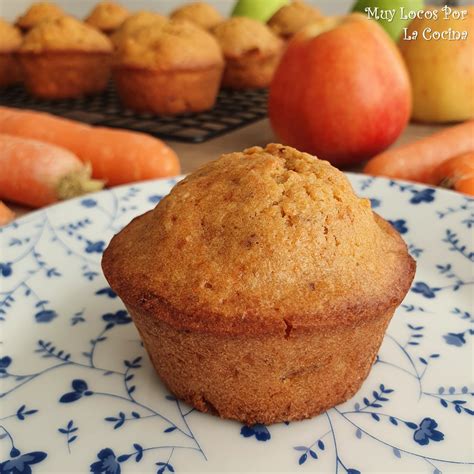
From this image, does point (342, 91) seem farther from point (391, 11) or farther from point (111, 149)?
A: point (391, 11)

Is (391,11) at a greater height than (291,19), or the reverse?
(391,11)

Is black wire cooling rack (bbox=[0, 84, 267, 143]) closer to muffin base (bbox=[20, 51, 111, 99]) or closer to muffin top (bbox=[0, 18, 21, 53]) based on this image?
muffin base (bbox=[20, 51, 111, 99])

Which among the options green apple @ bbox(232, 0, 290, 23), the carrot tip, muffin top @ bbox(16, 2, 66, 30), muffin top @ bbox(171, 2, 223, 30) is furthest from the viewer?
green apple @ bbox(232, 0, 290, 23)

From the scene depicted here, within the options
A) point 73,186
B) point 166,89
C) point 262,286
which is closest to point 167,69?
point 166,89

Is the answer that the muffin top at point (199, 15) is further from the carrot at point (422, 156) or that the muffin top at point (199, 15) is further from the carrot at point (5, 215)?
the carrot at point (5, 215)

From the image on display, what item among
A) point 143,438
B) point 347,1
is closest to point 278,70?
point 143,438

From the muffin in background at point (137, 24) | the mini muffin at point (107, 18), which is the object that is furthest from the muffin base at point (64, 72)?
the mini muffin at point (107, 18)

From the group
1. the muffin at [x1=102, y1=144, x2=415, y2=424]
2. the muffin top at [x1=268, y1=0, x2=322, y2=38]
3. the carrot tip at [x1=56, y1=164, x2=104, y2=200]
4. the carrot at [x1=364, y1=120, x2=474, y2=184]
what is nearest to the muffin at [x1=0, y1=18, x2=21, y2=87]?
the muffin top at [x1=268, y1=0, x2=322, y2=38]
